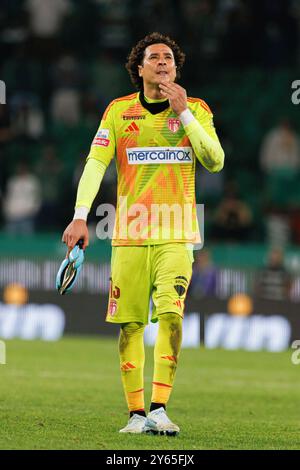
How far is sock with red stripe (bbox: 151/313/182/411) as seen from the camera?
8211 mm

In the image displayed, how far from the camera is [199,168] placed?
68.0 feet

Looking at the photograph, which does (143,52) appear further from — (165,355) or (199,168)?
(199,168)

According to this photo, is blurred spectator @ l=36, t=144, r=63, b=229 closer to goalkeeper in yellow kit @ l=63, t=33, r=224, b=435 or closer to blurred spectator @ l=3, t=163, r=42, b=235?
blurred spectator @ l=3, t=163, r=42, b=235

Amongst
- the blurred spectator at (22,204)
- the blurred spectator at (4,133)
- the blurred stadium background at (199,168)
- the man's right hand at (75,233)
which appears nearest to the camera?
the man's right hand at (75,233)

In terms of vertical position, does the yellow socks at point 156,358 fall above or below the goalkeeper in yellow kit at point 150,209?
below

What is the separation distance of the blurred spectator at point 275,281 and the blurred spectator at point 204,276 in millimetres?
708

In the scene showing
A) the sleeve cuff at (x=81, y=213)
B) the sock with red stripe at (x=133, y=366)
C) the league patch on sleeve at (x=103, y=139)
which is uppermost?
the league patch on sleeve at (x=103, y=139)

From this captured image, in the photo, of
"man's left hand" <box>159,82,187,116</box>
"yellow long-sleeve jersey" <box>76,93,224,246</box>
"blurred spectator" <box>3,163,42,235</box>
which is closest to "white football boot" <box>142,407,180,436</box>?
"yellow long-sleeve jersey" <box>76,93,224,246</box>

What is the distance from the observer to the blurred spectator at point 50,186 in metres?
20.4

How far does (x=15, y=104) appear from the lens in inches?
869

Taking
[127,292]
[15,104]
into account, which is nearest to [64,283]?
[127,292]

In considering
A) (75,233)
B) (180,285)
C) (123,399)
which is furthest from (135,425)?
(123,399)

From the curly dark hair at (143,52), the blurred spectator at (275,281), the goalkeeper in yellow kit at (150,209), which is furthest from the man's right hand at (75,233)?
the blurred spectator at (275,281)

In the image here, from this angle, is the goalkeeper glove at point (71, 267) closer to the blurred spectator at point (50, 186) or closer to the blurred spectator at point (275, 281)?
the blurred spectator at point (275, 281)
